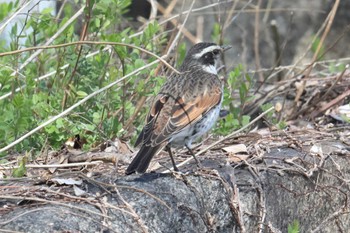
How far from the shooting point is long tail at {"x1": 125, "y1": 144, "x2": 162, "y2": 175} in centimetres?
583

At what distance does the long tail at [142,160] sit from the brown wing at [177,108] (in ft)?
0.13

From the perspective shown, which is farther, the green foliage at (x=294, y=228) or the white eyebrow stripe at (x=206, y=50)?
the white eyebrow stripe at (x=206, y=50)

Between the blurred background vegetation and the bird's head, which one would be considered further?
the bird's head

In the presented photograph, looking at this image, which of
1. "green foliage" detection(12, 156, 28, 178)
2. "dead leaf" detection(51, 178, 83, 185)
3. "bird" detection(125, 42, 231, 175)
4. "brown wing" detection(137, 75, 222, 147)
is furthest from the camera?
"brown wing" detection(137, 75, 222, 147)

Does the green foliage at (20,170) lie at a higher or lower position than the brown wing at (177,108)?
higher

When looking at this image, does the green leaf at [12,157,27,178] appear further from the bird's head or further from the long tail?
the bird's head

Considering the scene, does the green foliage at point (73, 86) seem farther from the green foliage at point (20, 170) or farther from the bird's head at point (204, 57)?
the green foliage at point (20, 170)

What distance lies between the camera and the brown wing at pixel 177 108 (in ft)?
20.5

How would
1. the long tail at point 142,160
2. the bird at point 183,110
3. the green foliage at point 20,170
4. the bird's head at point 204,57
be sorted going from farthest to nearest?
the bird's head at point 204,57 < the bird at point 183,110 < the long tail at point 142,160 < the green foliage at point 20,170

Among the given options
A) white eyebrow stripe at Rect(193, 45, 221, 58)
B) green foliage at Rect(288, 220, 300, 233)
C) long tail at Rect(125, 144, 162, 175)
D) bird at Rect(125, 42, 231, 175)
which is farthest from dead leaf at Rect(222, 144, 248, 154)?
white eyebrow stripe at Rect(193, 45, 221, 58)

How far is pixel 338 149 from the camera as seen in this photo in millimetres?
6930

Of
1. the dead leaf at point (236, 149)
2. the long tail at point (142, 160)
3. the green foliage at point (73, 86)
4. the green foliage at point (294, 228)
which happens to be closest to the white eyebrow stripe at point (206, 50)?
the green foliage at point (73, 86)

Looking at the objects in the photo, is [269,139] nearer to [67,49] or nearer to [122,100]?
[122,100]

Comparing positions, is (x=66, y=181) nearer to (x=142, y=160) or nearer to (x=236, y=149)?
(x=142, y=160)
